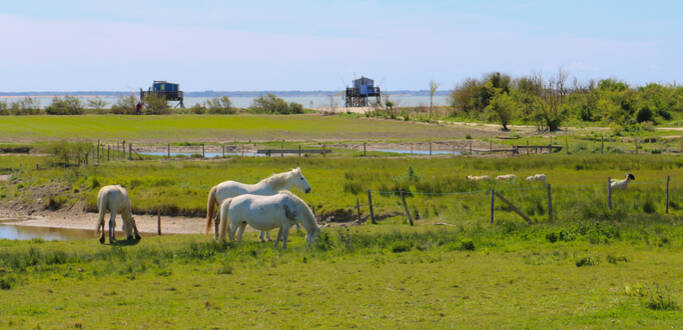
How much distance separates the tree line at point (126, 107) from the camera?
111 meters

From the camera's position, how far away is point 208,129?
85.2m

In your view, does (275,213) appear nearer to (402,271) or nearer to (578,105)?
(402,271)

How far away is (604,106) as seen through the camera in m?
83.8

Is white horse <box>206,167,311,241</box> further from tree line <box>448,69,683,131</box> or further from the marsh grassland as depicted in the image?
tree line <box>448,69,683,131</box>

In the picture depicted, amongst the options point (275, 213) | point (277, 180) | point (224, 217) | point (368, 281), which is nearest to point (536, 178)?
point (277, 180)

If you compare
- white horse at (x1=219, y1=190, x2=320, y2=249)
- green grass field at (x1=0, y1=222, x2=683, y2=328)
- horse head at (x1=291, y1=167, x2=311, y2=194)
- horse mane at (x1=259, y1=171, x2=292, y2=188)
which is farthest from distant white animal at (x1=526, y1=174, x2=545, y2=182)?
white horse at (x1=219, y1=190, x2=320, y2=249)

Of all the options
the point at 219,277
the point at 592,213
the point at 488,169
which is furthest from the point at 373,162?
the point at 219,277

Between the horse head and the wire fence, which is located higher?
the horse head

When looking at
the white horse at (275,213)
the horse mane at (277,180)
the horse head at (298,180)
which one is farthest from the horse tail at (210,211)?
the white horse at (275,213)

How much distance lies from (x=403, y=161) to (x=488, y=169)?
24.5ft

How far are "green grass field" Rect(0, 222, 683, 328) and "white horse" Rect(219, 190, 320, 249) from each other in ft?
1.88

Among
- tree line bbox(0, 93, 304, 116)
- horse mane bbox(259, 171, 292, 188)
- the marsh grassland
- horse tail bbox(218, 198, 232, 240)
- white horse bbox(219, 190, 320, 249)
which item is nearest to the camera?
the marsh grassland

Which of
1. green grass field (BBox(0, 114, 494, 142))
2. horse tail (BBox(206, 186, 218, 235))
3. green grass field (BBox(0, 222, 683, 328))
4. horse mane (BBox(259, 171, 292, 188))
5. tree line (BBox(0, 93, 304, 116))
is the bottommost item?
green grass field (BBox(0, 222, 683, 328))

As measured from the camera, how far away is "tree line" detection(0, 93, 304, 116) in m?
111
